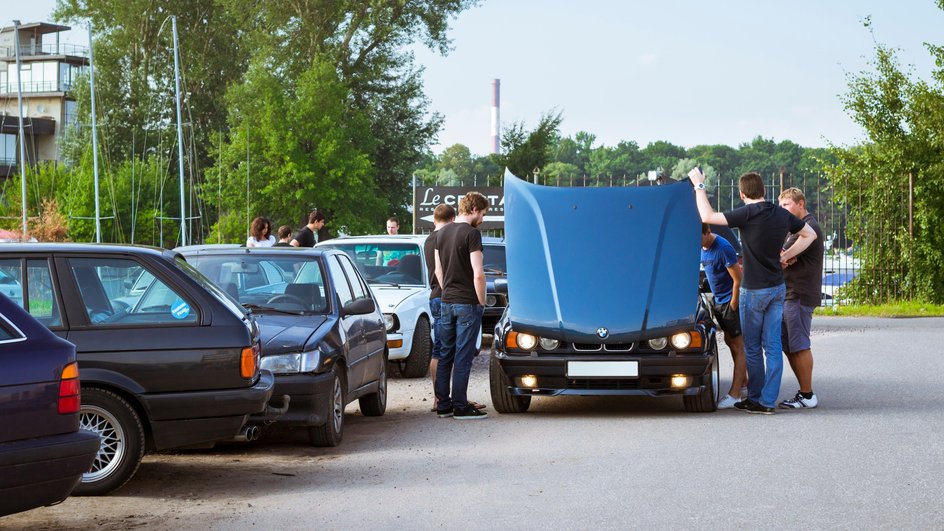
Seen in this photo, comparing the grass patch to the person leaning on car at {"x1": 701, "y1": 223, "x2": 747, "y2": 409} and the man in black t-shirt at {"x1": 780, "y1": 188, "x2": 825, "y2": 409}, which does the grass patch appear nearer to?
the person leaning on car at {"x1": 701, "y1": 223, "x2": 747, "y2": 409}

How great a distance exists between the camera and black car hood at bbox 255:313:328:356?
32.1 ft

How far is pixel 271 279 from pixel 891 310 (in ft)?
68.7

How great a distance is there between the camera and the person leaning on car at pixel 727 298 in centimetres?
1239

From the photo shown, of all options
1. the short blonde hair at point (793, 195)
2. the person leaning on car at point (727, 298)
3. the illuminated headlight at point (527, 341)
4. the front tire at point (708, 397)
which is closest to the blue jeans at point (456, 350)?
the illuminated headlight at point (527, 341)

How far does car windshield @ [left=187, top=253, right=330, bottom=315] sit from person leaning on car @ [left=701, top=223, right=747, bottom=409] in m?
3.65

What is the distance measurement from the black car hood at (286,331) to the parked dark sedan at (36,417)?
133 inches

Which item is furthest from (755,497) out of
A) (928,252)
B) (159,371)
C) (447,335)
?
(928,252)

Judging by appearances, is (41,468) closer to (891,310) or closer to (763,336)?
(763,336)

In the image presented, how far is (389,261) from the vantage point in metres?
17.0

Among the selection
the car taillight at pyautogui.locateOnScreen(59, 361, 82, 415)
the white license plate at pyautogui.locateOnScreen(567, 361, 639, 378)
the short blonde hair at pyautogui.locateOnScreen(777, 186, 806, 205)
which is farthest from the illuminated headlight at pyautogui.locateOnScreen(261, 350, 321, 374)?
the short blonde hair at pyautogui.locateOnScreen(777, 186, 806, 205)

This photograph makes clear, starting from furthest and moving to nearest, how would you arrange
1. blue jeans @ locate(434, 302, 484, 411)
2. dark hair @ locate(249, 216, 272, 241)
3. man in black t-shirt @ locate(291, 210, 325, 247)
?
man in black t-shirt @ locate(291, 210, 325, 247) < dark hair @ locate(249, 216, 272, 241) < blue jeans @ locate(434, 302, 484, 411)

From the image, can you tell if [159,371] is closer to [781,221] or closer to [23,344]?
[23,344]

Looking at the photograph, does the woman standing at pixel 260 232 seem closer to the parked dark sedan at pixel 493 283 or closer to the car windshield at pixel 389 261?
the car windshield at pixel 389 261

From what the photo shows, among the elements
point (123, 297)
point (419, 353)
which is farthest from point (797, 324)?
point (123, 297)
